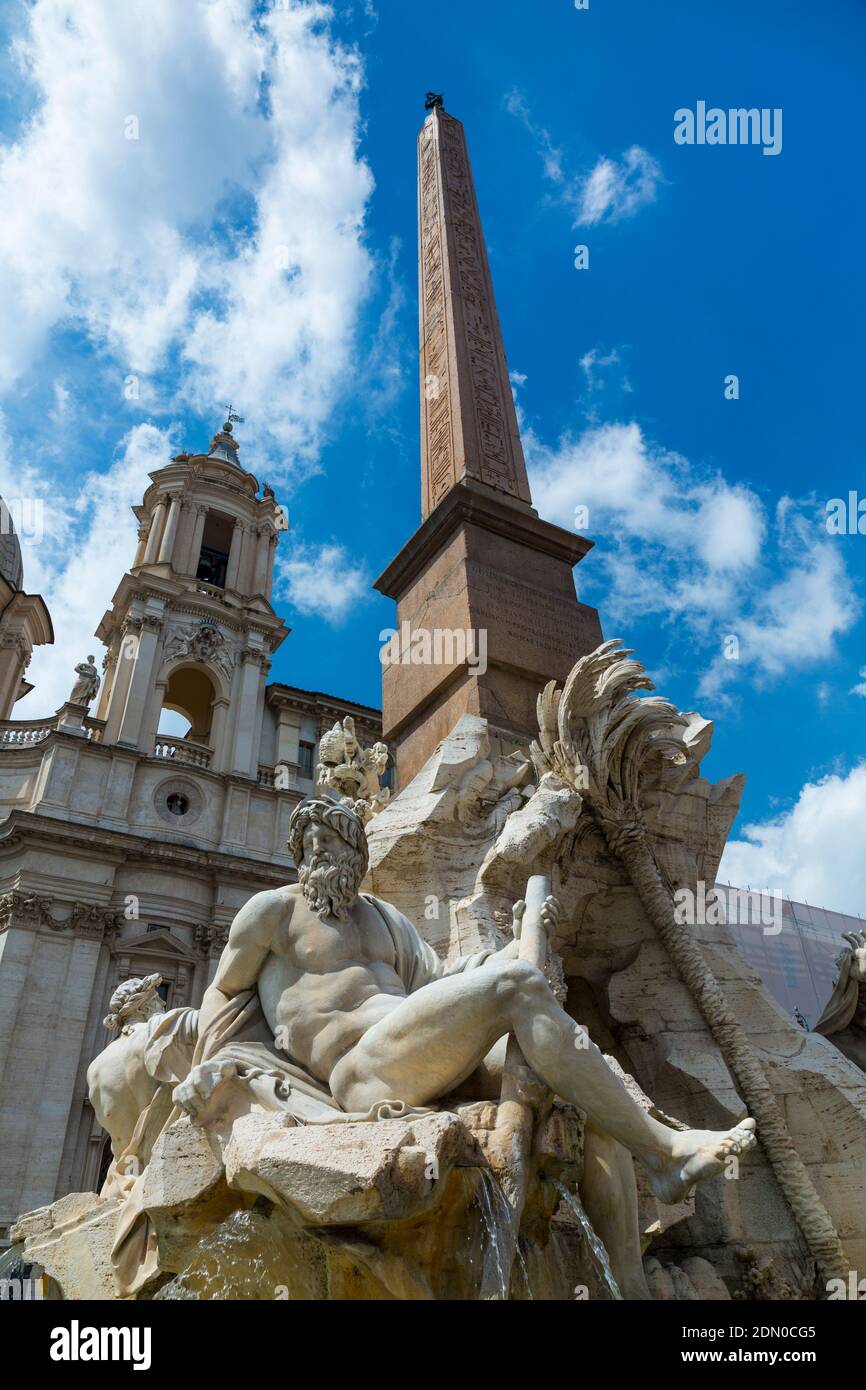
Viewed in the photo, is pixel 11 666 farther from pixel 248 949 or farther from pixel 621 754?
pixel 248 949

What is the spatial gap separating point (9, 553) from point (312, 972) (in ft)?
100

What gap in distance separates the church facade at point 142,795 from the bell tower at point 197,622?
6 cm

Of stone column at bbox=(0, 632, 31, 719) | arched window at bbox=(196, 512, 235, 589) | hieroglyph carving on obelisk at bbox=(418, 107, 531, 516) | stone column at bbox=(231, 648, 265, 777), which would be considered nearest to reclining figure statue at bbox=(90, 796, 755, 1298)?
hieroglyph carving on obelisk at bbox=(418, 107, 531, 516)

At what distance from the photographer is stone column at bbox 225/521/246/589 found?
27.6 metres

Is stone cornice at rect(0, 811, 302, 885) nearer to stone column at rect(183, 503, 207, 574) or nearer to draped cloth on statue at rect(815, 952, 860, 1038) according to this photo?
stone column at rect(183, 503, 207, 574)

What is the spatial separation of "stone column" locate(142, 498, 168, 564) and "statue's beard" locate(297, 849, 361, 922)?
24.2 m

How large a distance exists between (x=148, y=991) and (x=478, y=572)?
3969mm

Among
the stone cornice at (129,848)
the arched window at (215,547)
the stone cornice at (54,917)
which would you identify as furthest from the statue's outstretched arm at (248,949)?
the arched window at (215,547)

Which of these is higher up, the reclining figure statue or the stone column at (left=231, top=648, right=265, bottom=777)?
the stone column at (left=231, top=648, right=265, bottom=777)

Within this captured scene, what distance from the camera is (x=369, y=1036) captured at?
3.34 m

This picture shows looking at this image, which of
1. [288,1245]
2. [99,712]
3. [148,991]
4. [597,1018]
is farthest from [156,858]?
[288,1245]

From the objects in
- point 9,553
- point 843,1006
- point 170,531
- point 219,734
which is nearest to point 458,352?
point 843,1006

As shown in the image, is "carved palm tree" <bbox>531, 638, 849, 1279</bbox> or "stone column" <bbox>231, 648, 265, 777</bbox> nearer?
"carved palm tree" <bbox>531, 638, 849, 1279</bbox>
